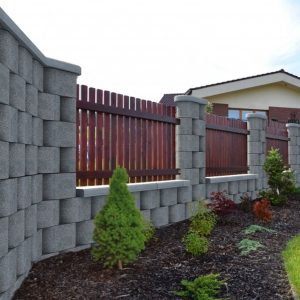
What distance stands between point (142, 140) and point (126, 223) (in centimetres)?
299

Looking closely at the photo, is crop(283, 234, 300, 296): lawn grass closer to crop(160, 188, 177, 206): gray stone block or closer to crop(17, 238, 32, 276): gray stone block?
crop(160, 188, 177, 206): gray stone block

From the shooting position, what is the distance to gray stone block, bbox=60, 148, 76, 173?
5758 mm

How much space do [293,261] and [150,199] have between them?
268cm

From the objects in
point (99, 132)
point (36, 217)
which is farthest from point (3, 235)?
point (99, 132)

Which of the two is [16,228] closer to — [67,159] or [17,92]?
[17,92]

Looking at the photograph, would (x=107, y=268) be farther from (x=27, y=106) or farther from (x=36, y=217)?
(x=27, y=106)

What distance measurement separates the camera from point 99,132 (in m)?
6.69

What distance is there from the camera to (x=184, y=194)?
8.46 metres

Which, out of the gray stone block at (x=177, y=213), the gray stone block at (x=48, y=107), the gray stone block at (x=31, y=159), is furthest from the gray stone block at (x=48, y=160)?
the gray stone block at (x=177, y=213)

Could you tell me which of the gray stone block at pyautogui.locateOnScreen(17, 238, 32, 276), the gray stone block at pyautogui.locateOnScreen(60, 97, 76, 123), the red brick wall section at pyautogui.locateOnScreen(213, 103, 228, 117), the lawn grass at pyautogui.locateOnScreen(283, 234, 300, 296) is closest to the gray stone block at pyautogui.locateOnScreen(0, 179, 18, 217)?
the gray stone block at pyautogui.locateOnScreen(17, 238, 32, 276)

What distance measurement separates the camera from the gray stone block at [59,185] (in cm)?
550

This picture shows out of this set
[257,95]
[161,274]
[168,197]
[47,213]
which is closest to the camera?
[161,274]

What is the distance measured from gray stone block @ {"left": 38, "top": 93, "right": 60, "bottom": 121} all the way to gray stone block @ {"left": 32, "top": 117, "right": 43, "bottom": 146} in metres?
0.11

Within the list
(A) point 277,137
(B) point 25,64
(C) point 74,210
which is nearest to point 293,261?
(C) point 74,210
